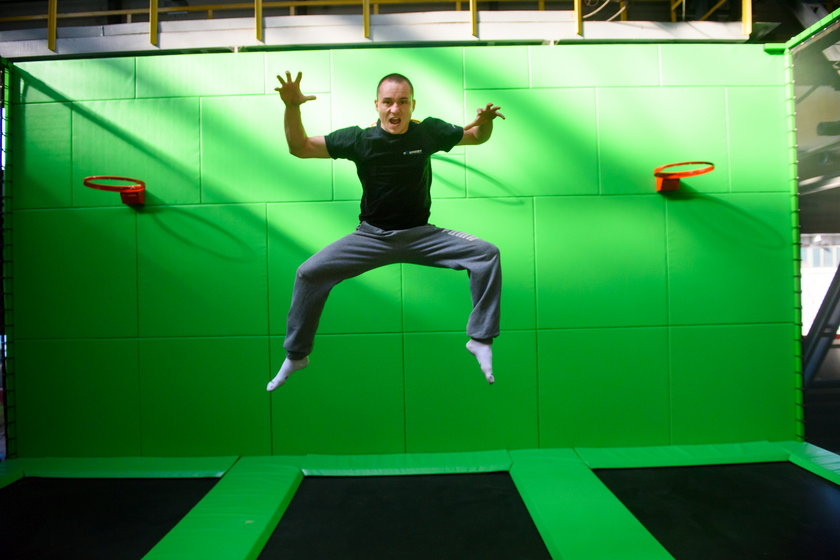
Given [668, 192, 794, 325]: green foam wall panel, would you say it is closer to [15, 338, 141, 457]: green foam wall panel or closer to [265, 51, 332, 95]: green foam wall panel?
[265, 51, 332, 95]: green foam wall panel

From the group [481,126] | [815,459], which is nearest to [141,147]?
[481,126]

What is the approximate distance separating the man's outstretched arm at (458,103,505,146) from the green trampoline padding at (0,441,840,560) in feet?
6.66

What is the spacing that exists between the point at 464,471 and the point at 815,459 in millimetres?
2390

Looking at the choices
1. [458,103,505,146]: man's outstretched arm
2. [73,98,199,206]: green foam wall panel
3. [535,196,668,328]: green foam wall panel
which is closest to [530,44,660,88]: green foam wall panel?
[535,196,668,328]: green foam wall panel

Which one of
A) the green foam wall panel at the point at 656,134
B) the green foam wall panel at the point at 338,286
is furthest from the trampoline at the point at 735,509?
the green foam wall panel at the point at 656,134

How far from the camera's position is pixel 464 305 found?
345cm

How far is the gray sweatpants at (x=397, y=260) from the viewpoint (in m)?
2.22

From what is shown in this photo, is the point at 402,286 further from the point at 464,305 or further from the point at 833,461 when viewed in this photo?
the point at 833,461

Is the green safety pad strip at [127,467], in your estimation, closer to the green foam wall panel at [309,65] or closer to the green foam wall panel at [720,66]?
the green foam wall panel at [309,65]

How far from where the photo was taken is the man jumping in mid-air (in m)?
2.21

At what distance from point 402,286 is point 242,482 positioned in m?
1.65

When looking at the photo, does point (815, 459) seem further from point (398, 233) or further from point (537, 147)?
Result: point (398, 233)

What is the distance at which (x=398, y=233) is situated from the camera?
2.24 meters

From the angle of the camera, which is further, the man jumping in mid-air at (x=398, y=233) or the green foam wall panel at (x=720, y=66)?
the green foam wall panel at (x=720, y=66)
